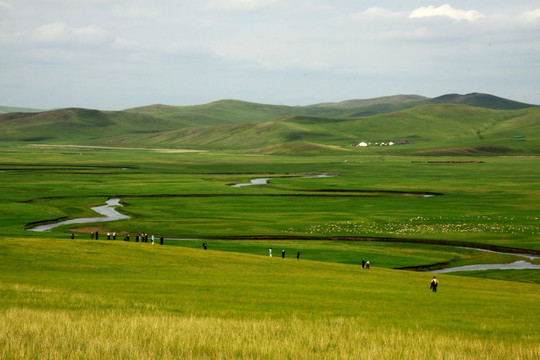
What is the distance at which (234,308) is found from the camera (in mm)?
25969

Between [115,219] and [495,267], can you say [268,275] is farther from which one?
[115,219]

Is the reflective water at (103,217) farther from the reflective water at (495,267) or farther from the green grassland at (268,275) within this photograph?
the reflective water at (495,267)

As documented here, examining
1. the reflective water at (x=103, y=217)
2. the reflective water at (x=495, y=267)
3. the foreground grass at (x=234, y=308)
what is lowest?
the reflective water at (x=495, y=267)

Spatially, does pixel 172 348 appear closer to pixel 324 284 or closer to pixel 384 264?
pixel 324 284

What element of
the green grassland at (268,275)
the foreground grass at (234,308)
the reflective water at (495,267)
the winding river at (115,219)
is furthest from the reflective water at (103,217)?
the reflective water at (495,267)

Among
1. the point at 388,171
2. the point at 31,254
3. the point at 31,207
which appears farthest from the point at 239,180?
the point at 31,254

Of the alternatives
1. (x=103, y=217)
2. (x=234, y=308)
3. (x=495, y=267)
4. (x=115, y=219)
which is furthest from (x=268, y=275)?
(x=103, y=217)

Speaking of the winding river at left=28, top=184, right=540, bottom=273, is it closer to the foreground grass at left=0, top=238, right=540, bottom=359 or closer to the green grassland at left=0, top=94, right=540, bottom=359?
the green grassland at left=0, top=94, right=540, bottom=359

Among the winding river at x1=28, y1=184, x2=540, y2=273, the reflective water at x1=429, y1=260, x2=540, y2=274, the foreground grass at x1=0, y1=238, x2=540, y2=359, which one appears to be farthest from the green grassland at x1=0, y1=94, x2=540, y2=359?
the winding river at x1=28, y1=184, x2=540, y2=273

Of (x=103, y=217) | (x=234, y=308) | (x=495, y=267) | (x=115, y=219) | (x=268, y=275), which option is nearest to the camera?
(x=234, y=308)

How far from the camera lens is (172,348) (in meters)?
14.1

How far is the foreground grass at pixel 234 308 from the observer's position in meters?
14.5

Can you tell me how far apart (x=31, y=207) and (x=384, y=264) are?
61.6m

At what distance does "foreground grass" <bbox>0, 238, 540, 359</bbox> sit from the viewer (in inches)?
570
